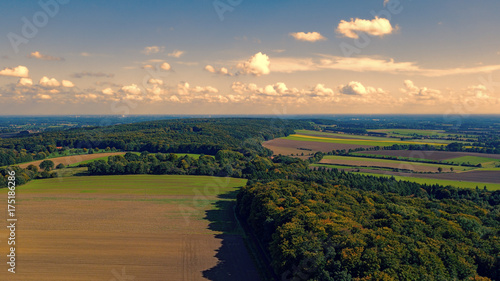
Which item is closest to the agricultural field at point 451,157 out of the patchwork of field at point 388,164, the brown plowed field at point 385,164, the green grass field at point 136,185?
the patchwork of field at point 388,164

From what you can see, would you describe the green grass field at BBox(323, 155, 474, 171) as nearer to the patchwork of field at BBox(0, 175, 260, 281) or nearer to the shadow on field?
the patchwork of field at BBox(0, 175, 260, 281)

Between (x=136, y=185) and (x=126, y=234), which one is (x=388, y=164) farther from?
(x=126, y=234)

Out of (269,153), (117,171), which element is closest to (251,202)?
(117,171)

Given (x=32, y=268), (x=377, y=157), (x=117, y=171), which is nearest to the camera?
(x=32, y=268)

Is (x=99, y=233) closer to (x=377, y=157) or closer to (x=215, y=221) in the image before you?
(x=215, y=221)

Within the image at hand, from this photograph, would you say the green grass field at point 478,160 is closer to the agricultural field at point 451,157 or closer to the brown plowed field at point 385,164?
the agricultural field at point 451,157
